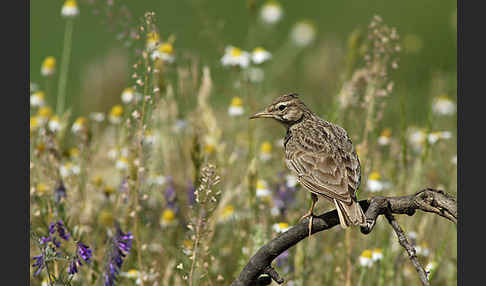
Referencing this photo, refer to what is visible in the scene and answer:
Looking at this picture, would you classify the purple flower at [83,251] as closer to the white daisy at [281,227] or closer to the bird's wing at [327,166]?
the bird's wing at [327,166]

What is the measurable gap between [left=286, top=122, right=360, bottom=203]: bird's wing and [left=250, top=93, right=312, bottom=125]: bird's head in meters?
0.33

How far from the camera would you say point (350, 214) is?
281 centimetres

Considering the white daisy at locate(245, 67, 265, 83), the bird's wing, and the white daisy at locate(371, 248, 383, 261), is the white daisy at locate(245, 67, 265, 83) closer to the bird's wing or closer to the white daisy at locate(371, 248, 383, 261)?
the white daisy at locate(371, 248, 383, 261)

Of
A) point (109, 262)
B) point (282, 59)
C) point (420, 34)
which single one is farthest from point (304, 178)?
point (420, 34)

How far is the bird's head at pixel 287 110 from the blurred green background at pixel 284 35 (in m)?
3.49

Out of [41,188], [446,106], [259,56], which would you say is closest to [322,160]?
[41,188]

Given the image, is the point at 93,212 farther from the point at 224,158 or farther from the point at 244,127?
the point at 244,127

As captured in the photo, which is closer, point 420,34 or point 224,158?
point 224,158

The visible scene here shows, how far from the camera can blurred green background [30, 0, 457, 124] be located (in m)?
8.65

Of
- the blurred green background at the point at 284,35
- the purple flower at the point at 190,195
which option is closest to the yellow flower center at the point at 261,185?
the purple flower at the point at 190,195

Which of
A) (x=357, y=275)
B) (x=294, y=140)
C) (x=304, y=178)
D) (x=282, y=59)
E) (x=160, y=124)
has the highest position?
(x=282, y=59)

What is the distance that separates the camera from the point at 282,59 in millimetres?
9625

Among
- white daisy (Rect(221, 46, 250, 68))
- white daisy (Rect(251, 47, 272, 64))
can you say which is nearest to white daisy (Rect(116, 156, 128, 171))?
white daisy (Rect(221, 46, 250, 68))

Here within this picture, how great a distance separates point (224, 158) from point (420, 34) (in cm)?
709
